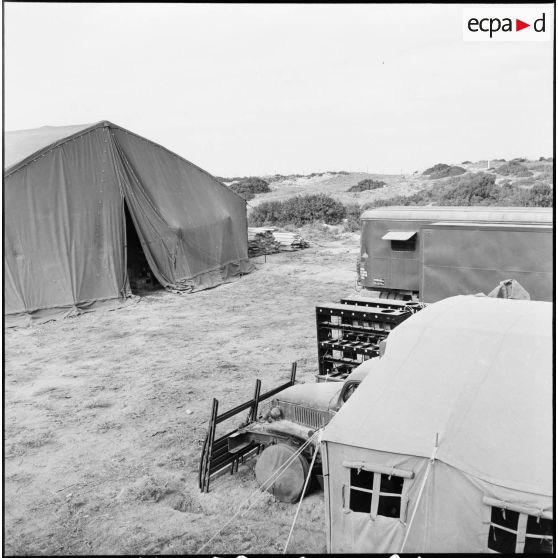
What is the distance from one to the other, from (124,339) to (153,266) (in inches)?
219

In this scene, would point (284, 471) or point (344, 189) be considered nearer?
point (284, 471)

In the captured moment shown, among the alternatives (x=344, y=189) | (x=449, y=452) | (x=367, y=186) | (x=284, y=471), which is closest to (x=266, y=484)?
(x=284, y=471)

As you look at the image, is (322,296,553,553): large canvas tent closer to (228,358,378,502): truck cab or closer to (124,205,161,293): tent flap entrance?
(228,358,378,502): truck cab

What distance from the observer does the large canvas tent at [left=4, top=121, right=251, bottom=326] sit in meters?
16.9

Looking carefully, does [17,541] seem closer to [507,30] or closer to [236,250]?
[507,30]

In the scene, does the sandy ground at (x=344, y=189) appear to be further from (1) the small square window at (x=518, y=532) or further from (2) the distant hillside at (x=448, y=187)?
(1) the small square window at (x=518, y=532)

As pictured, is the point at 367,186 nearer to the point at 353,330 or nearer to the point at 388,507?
the point at 353,330

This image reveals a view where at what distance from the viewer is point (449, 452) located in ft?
16.3

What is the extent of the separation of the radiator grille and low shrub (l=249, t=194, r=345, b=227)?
102 feet

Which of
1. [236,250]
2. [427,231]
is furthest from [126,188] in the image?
[427,231]

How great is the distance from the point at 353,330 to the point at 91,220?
10.8 meters

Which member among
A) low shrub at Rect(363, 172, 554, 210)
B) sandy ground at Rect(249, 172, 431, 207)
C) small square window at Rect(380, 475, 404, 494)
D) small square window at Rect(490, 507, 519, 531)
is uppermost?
sandy ground at Rect(249, 172, 431, 207)

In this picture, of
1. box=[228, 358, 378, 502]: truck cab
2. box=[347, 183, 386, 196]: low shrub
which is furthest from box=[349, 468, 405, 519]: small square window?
box=[347, 183, 386, 196]: low shrub

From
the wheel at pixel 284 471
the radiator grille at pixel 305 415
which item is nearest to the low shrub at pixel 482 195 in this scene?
the radiator grille at pixel 305 415
